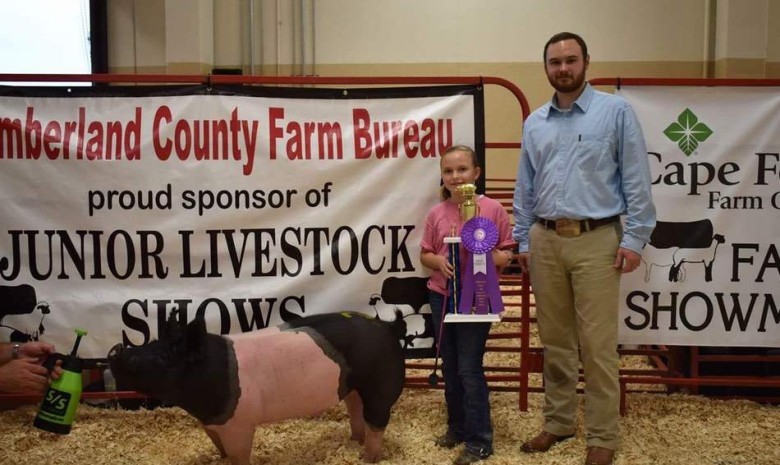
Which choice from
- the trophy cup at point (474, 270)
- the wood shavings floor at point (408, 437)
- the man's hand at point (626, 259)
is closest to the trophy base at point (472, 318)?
the trophy cup at point (474, 270)

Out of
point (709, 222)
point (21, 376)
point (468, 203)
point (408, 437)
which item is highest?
point (468, 203)

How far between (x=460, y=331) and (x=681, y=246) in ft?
4.56

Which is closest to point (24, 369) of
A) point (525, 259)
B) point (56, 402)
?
point (56, 402)

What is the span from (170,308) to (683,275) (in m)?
2.73

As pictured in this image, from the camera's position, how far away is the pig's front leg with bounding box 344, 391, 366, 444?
10.7 feet

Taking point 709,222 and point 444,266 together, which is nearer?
point 444,266

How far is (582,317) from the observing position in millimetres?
3078

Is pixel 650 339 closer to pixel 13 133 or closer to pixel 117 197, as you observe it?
pixel 117 197

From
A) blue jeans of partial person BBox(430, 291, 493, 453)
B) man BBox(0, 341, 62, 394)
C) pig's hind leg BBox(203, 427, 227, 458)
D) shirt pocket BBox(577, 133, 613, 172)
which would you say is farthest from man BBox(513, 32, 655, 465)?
man BBox(0, 341, 62, 394)

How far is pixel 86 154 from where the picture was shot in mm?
3535

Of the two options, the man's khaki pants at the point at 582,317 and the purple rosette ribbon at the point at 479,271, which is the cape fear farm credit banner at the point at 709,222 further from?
the purple rosette ribbon at the point at 479,271

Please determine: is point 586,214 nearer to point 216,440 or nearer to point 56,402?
point 216,440

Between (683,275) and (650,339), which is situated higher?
(683,275)

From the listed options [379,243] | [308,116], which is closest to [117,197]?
[308,116]
